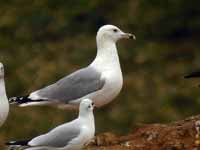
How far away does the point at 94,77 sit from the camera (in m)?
12.1

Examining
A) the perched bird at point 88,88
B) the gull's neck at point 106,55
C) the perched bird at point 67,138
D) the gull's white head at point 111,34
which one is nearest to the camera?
the perched bird at point 67,138

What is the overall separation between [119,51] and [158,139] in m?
8.58

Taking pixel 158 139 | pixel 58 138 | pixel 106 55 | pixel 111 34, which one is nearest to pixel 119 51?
pixel 111 34

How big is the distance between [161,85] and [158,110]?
2.74 feet

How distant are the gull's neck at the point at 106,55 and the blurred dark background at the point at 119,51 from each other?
397cm

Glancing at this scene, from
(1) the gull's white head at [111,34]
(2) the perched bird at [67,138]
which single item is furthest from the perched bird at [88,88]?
(2) the perched bird at [67,138]

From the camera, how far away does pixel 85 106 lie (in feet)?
36.4

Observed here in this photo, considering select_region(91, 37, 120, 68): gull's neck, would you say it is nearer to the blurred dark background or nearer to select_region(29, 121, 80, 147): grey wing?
select_region(29, 121, 80, 147): grey wing

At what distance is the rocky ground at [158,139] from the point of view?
10.8 m

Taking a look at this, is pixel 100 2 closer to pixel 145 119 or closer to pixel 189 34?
pixel 189 34

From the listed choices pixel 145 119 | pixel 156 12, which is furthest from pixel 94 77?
pixel 156 12

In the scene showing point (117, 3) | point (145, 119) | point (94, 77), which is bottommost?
point (94, 77)

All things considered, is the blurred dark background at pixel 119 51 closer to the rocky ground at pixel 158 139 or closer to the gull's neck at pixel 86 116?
the rocky ground at pixel 158 139

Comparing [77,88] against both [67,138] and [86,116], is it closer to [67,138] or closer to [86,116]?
[86,116]
